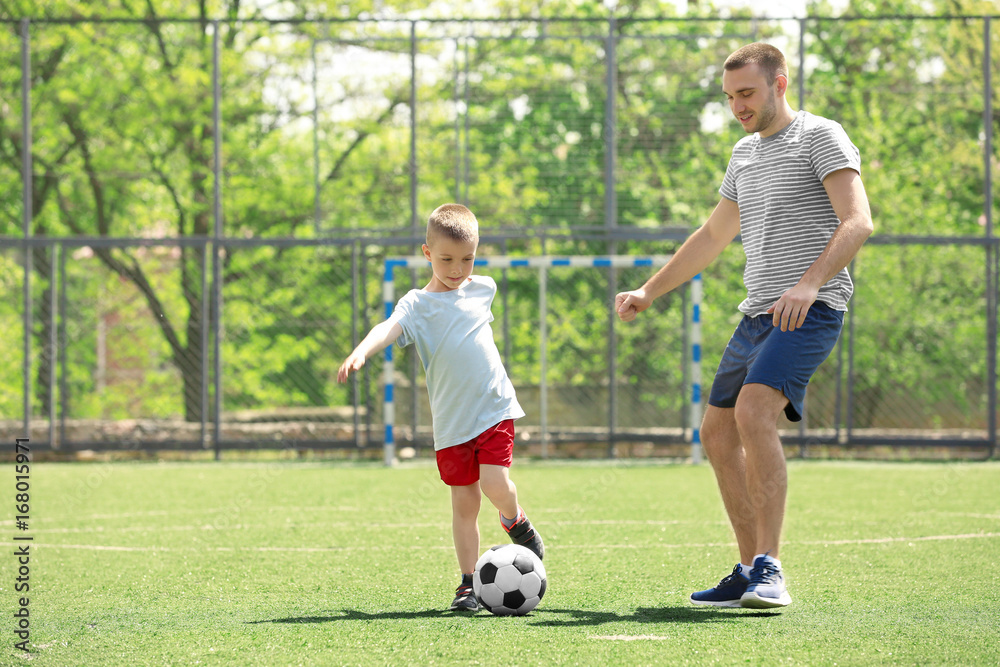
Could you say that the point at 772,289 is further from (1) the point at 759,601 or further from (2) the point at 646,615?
(2) the point at 646,615

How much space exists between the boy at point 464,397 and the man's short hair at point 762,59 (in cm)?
96

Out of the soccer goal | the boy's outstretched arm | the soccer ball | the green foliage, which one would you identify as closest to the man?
the soccer ball

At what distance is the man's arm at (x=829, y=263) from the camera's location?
3096mm

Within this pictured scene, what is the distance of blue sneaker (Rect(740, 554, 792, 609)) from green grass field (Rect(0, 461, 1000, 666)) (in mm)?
46

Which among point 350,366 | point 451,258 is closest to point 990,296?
point 451,258

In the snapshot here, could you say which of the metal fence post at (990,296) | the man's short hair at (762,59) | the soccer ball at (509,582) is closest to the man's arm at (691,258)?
the man's short hair at (762,59)

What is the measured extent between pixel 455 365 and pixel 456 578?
907 millimetres

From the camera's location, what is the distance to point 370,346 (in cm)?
321

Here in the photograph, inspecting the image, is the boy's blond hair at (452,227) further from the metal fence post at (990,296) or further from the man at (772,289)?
the metal fence post at (990,296)

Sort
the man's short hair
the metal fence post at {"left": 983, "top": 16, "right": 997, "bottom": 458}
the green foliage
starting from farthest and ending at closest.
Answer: the green foliage, the metal fence post at {"left": 983, "top": 16, "right": 997, "bottom": 458}, the man's short hair

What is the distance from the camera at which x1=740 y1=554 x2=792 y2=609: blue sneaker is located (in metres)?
3.20

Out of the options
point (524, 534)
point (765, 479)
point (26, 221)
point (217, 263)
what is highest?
point (26, 221)

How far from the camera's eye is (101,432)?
11.0 meters

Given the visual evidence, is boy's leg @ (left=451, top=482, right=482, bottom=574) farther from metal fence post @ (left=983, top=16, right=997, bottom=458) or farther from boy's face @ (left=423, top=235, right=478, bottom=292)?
metal fence post @ (left=983, top=16, right=997, bottom=458)
